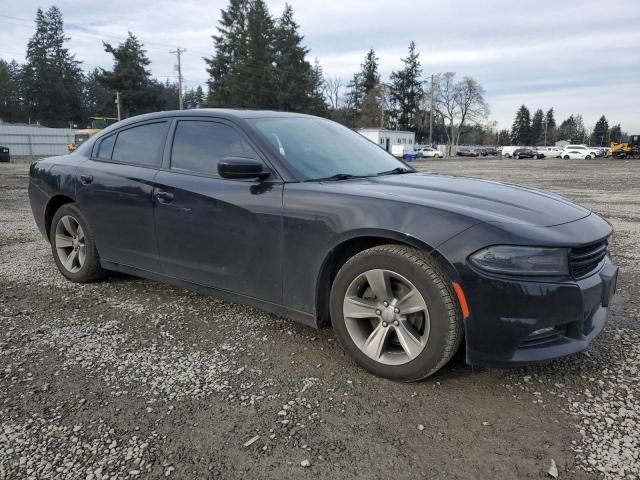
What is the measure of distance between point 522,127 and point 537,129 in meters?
4.26

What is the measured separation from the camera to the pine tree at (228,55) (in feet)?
185

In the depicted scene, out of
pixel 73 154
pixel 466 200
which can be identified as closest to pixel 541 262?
pixel 466 200

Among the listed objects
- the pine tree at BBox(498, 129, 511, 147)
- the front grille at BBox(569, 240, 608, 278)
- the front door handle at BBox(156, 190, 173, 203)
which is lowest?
the front grille at BBox(569, 240, 608, 278)

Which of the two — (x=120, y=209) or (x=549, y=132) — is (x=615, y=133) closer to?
(x=549, y=132)

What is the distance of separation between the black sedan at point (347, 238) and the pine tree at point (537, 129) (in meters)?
122

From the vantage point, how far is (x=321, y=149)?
354 centimetres

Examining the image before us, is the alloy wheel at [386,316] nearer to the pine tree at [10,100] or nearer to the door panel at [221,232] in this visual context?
the door panel at [221,232]

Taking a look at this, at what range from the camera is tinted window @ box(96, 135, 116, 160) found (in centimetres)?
426

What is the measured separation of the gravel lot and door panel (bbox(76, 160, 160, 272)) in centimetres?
52

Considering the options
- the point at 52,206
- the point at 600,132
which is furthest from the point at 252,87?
the point at 600,132

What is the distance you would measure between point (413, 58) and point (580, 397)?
8923 centimetres

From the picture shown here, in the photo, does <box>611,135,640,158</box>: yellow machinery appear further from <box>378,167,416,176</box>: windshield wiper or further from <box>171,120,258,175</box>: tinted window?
<box>171,120,258,175</box>: tinted window

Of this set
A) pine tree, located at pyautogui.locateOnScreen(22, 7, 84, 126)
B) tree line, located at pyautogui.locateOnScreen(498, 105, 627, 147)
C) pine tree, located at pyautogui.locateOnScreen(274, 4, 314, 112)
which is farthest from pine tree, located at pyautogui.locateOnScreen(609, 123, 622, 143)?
pine tree, located at pyautogui.locateOnScreen(22, 7, 84, 126)

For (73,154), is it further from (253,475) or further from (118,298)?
(253,475)
